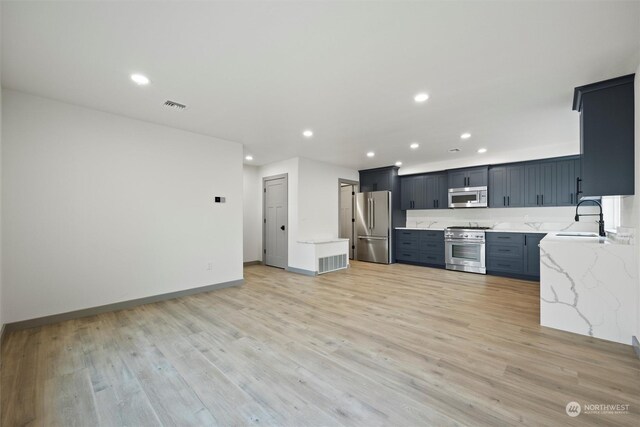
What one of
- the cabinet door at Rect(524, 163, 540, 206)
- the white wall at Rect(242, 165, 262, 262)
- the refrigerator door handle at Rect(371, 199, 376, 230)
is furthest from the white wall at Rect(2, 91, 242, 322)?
the cabinet door at Rect(524, 163, 540, 206)

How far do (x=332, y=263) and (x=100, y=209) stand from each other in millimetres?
4218

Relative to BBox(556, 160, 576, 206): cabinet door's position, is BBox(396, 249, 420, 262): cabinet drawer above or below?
below

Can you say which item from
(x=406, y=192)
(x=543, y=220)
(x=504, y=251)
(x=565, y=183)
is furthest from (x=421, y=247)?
(x=565, y=183)

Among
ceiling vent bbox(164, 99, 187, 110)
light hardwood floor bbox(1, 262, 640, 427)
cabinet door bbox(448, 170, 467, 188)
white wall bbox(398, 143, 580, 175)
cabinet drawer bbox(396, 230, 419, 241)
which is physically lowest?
light hardwood floor bbox(1, 262, 640, 427)

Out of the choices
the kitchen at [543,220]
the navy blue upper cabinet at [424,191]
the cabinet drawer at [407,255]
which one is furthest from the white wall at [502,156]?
the cabinet drawer at [407,255]

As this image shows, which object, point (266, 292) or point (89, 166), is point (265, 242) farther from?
point (89, 166)

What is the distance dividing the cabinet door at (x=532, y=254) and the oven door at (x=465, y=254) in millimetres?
727

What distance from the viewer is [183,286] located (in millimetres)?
4098

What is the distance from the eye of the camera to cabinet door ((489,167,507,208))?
5672 mm

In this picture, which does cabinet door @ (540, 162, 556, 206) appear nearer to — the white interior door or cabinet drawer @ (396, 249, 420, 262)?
cabinet drawer @ (396, 249, 420, 262)

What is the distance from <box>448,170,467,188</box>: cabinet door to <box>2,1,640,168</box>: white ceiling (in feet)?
7.73

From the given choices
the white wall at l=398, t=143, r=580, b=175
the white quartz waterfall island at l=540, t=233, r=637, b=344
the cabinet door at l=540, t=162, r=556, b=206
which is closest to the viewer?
the white quartz waterfall island at l=540, t=233, r=637, b=344

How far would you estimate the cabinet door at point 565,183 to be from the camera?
4.92 metres

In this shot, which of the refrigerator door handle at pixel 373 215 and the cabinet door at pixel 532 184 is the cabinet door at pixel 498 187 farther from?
the refrigerator door handle at pixel 373 215
